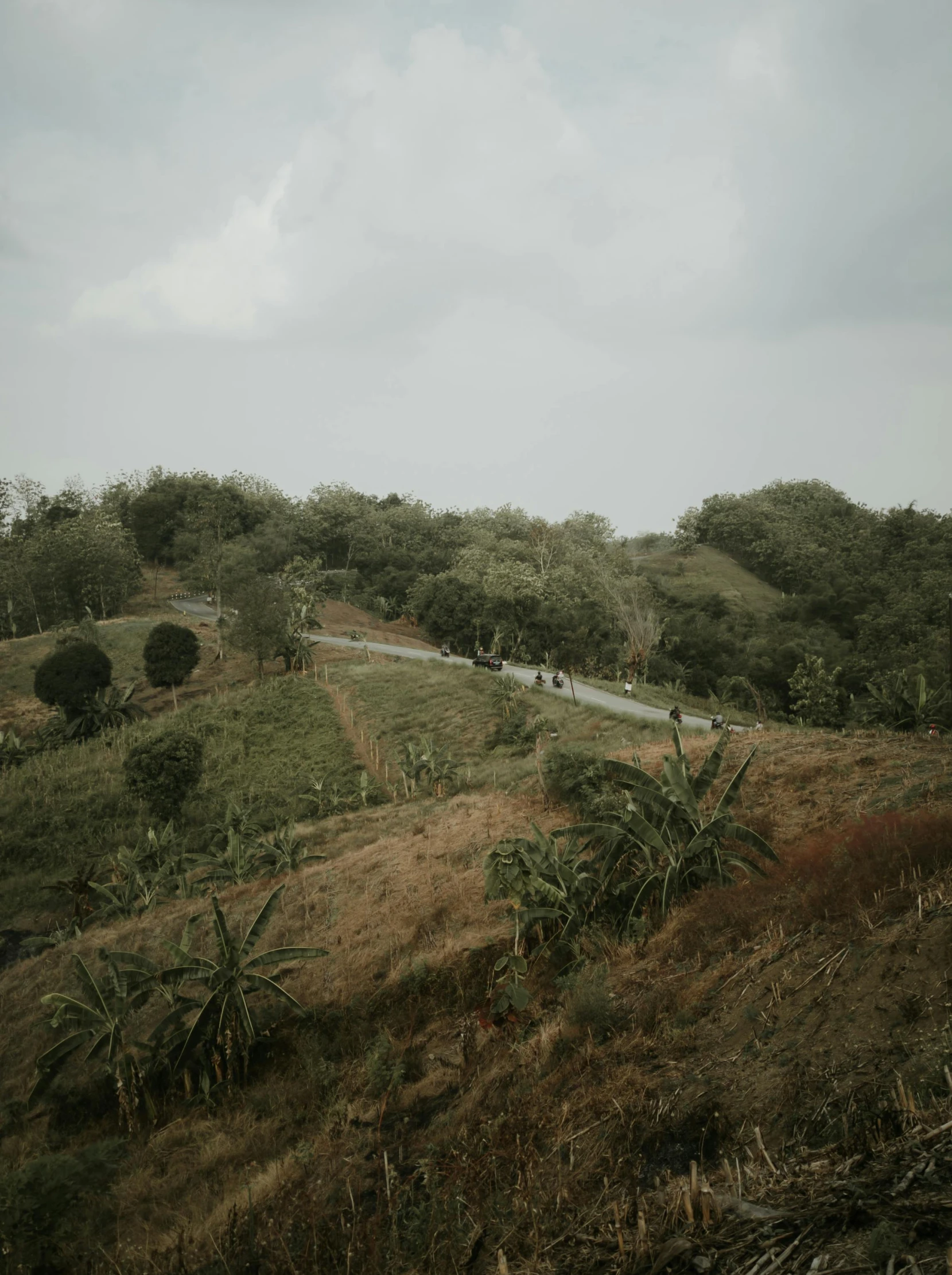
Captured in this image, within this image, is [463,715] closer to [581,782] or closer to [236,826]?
[236,826]

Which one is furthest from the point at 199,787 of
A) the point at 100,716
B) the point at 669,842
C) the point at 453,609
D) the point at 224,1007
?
the point at 453,609

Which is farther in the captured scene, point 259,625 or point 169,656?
point 259,625

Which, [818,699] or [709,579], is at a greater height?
[709,579]

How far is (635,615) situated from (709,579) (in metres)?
28.0

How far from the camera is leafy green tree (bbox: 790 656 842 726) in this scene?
1239 inches

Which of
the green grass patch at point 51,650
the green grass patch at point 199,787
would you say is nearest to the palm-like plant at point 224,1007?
the green grass patch at point 199,787

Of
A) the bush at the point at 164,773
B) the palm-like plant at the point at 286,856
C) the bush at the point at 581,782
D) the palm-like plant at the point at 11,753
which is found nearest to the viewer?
the bush at the point at 581,782

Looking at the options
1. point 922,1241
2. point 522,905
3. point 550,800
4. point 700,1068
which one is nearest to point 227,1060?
point 522,905

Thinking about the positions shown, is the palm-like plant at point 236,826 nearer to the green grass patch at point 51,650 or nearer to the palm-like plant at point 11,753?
the palm-like plant at point 11,753

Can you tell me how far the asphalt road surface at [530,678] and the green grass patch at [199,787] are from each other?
31.1 feet

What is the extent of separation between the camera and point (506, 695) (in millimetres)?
32250

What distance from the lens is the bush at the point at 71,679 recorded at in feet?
117

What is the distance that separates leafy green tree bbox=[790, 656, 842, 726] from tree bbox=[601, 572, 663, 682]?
292 inches

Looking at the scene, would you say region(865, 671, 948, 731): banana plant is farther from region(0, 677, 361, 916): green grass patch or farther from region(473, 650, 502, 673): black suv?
region(473, 650, 502, 673): black suv
